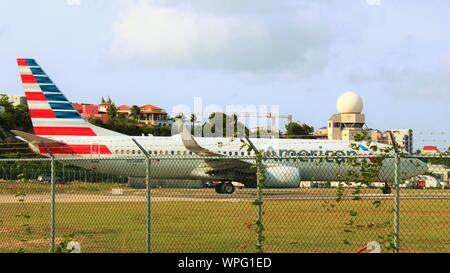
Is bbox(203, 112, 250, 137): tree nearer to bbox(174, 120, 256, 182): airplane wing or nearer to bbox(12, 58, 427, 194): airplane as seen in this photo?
bbox(12, 58, 427, 194): airplane

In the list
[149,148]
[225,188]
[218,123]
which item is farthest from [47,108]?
[218,123]

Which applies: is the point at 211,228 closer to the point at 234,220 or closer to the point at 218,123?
the point at 234,220

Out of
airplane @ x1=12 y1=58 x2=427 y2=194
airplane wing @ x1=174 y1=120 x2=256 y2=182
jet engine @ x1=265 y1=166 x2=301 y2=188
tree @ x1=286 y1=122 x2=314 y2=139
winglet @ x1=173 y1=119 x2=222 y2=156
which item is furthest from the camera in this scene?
tree @ x1=286 y1=122 x2=314 y2=139

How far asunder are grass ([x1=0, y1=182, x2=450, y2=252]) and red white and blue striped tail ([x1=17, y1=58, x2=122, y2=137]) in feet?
38.7

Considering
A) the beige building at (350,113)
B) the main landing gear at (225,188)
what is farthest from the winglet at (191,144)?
the beige building at (350,113)

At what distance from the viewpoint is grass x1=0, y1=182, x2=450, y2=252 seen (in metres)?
14.1

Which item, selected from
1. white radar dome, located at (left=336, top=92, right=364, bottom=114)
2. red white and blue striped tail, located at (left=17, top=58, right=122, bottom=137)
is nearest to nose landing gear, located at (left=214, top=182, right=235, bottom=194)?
red white and blue striped tail, located at (left=17, top=58, right=122, bottom=137)

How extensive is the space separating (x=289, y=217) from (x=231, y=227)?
3217mm

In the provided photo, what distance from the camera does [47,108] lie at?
37594mm

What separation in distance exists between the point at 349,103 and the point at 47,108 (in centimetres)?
6495

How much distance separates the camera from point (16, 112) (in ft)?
282

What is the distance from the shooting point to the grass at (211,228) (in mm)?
14094
